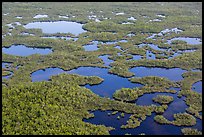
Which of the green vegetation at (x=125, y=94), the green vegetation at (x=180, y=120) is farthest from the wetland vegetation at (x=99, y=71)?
the green vegetation at (x=125, y=94)

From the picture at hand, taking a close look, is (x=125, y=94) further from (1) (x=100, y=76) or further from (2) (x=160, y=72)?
(2) (x=160, y=72)

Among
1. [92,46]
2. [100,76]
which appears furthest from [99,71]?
[92,46]

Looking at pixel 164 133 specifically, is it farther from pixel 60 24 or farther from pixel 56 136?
pixel 60 24

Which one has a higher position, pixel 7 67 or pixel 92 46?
pixel 92 46

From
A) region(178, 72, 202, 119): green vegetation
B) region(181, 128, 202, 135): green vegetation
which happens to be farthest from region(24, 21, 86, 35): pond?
region(181, 128, 202, 135): green vegetation

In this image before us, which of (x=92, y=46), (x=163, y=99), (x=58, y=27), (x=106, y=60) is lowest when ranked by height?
(x=163, y=99)

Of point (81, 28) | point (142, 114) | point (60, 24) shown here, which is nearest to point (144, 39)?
point (81, 28)

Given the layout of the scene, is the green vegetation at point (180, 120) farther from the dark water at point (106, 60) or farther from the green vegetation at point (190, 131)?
the dark water at point (106, 60)
